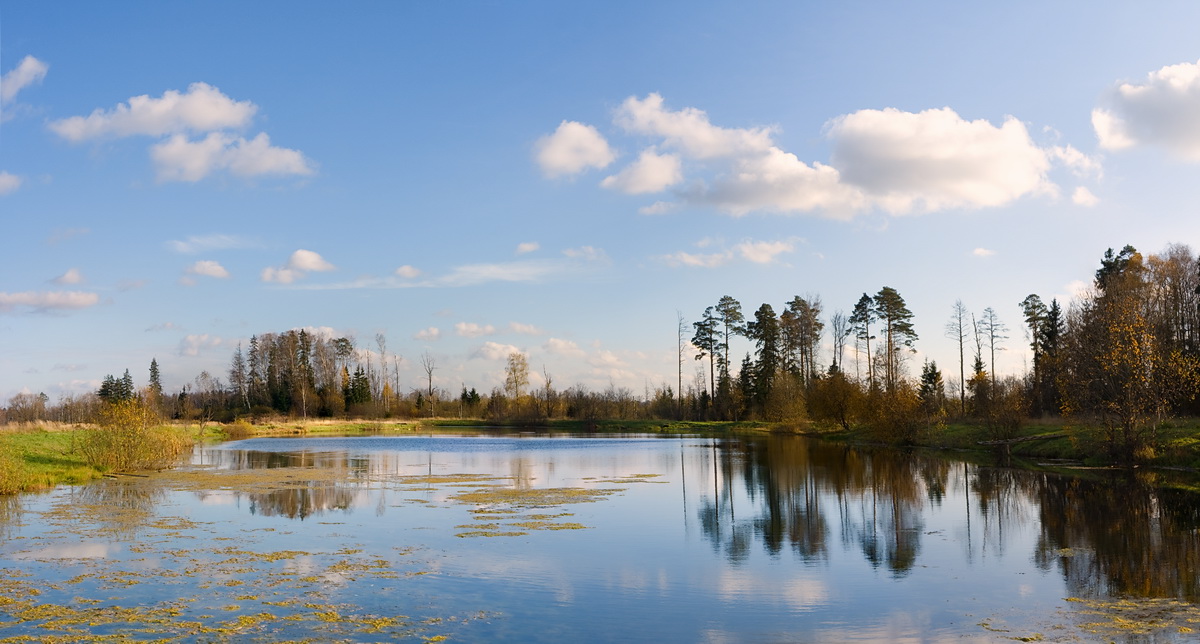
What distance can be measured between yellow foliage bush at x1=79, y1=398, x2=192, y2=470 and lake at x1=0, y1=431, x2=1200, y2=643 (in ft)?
12.8

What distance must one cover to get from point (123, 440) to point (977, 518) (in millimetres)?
30389

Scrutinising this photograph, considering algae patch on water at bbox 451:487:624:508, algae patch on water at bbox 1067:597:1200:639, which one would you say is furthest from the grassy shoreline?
algae patch on water at bbox 1067:597:1200:639

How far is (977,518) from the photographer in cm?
2052

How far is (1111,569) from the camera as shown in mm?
14086

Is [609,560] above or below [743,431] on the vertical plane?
above

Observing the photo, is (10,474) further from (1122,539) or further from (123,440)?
(1122,539)

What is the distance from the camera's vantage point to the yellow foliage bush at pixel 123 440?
32.0m

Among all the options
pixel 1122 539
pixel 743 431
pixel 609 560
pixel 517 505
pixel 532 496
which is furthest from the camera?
pixel 743 431

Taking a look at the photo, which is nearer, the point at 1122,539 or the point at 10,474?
the point at 1122,539

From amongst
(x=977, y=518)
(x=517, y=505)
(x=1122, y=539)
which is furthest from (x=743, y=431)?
(x=1122, y=539)

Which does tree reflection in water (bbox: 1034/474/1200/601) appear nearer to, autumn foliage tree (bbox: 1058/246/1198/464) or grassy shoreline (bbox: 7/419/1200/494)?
autumn foliage tree (bbox: 1058/246/1198/464)

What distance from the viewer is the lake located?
428 inches

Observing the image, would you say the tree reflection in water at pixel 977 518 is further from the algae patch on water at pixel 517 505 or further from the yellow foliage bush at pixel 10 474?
the yellow foliage bush at pixel 10 474

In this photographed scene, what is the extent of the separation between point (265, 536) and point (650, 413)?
7581 cm
